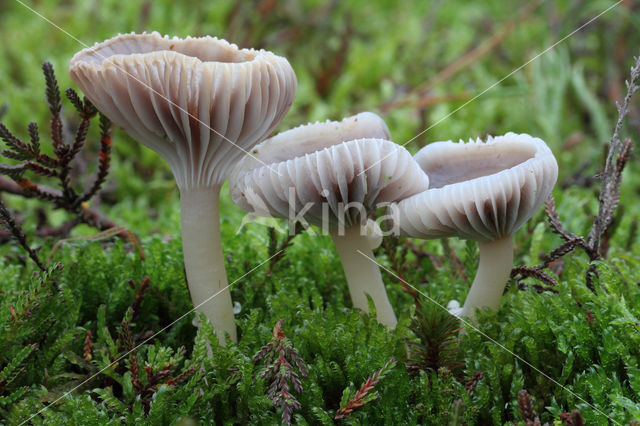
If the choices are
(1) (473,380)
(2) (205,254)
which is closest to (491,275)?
(1) (473,380)

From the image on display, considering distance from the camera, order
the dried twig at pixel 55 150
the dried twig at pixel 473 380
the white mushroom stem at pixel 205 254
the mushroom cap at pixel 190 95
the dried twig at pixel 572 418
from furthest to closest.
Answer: the dried twig at pixel 55 150, the white mushroom stem at pixel 205 254, the dried twig at pixel 473 380, the mushroom cap at pixel 190 95, the dried twig at pixel 572 418

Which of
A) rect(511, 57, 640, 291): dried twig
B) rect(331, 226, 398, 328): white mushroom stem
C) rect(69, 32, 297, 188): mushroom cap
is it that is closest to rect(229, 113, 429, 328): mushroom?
rect(331, 226, 398, 328): white mushroom stem

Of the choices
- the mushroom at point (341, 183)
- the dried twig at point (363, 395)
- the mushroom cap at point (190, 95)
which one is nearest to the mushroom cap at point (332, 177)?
the mushroom at point (341, 183)

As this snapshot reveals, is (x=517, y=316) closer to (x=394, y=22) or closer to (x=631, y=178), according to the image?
(x=631, y=178)

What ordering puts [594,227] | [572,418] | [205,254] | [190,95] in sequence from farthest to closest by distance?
1. [594,227]
2. [205,254]
3. [190,95]
4. [572,418]

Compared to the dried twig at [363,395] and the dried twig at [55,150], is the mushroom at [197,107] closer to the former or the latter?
the dried twig at [55,150]

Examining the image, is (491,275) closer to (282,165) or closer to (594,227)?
(594,227)

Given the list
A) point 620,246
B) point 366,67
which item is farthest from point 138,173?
point 620,246
